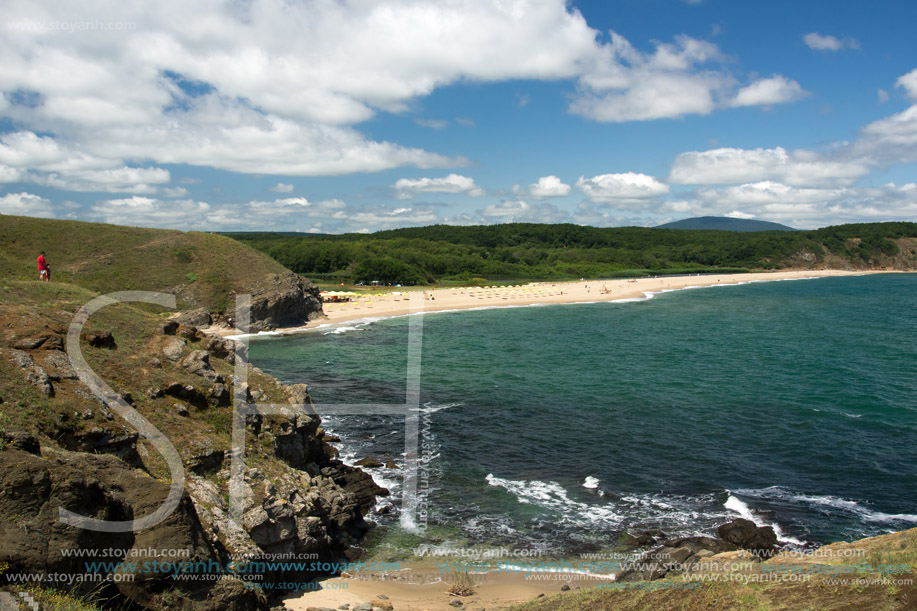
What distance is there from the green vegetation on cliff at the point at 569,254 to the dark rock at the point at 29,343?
92350 millimetres

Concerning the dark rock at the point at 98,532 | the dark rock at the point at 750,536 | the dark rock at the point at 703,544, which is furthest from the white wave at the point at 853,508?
the dark rock at the point at 98,532

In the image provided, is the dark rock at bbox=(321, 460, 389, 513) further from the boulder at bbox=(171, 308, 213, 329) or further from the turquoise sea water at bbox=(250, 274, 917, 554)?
the boulder at bbox=(171, 308, 213, 329)

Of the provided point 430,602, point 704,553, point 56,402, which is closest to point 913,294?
point 704,553

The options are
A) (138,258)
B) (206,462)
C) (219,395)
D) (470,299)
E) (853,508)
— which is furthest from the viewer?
(470,299)

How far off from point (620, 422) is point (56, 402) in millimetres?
22753

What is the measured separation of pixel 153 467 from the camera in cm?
1092

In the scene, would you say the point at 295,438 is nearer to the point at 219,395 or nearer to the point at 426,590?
the point at 219,395

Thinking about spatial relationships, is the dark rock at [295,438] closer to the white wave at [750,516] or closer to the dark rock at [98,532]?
the dark rock at [98,532]

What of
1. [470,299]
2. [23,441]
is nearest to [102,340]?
[23,441]

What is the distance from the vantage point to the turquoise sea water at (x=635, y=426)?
1705cm

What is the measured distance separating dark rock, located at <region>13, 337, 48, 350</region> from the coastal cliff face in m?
0.02

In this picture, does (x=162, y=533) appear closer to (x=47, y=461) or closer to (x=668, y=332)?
(x=47, y=461)

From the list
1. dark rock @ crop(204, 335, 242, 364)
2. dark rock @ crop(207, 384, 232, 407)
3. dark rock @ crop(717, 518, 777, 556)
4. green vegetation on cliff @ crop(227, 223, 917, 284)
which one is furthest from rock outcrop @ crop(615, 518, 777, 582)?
green vegetation on cliff @ crop(227, 223, 917, 284)

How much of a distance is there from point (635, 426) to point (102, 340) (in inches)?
863
